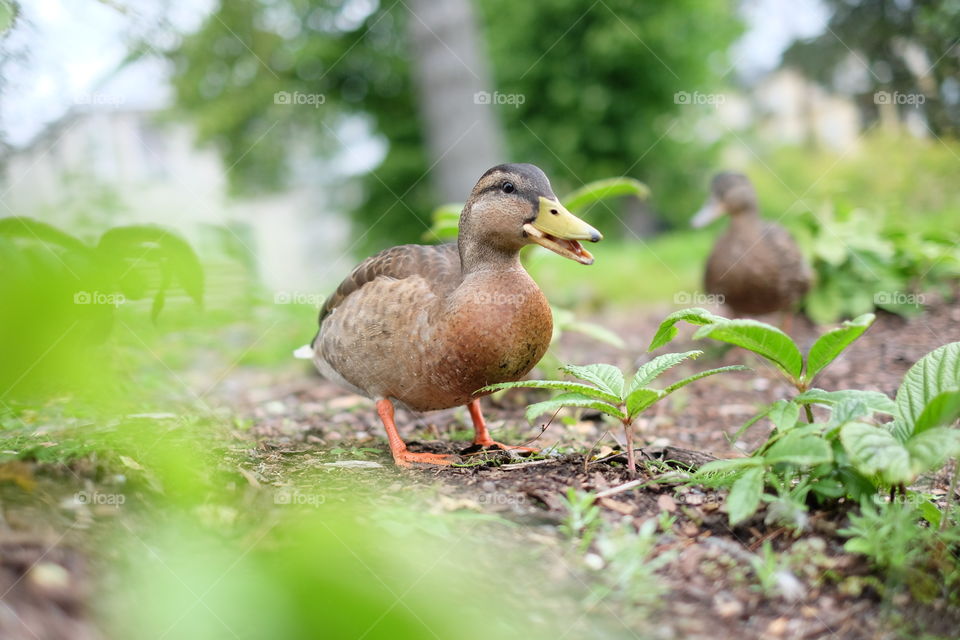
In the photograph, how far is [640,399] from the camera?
2270 millimetres

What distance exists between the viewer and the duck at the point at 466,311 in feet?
8.45

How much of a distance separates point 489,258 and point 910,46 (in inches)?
195

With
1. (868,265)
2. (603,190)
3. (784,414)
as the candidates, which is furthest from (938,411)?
(868,265)

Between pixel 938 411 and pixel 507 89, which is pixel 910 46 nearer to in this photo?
pixel 938 411

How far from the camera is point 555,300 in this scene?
22.3 ft

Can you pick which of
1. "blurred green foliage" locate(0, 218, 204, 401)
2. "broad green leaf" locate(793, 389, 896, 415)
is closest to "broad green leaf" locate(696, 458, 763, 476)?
"broad green leaf" locate(793, 389, 896, 415)

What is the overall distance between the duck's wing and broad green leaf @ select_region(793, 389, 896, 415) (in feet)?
4.22

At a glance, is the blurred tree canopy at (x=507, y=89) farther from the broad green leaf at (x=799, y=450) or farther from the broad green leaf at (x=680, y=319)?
the broad green leaf at (x=799, y=450)

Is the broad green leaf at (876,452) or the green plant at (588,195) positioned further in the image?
the green plant at (588,195)

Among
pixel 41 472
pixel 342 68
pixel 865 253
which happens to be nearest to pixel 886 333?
pixel 865 253

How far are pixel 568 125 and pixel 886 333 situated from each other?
8.46 m

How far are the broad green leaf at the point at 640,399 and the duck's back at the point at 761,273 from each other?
3.06m

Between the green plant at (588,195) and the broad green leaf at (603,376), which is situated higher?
the green plant at (588,195)

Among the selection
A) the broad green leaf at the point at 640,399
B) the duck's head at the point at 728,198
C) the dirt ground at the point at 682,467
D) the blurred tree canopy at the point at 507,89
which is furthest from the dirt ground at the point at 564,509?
the blurred tree canopy at the point at 507,89
